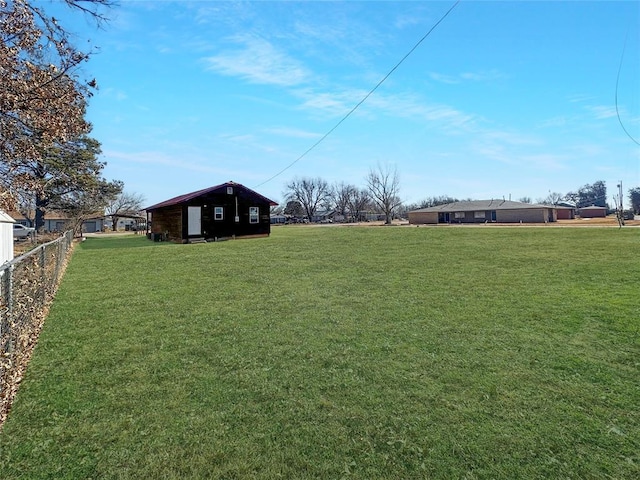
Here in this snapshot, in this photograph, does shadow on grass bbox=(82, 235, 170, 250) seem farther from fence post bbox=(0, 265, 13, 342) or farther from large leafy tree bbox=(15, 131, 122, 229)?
fence post bbox=(0, 265, 13, 342)

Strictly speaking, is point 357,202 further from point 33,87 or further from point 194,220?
point 33,87

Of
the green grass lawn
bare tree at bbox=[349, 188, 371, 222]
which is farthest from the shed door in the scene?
bare tree at bbox=[349, 188, 371, 222]

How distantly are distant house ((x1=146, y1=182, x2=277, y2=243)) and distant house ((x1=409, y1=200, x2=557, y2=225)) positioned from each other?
3774 centimetres

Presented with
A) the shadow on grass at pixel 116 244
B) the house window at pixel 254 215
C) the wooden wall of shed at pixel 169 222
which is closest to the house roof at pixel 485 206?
the house window at pixel 254 215

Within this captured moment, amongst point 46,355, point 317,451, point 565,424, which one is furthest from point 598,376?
point 46,355

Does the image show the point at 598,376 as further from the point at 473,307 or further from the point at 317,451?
the point at 317,451

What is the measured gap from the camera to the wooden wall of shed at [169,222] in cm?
2142

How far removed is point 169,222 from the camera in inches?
904

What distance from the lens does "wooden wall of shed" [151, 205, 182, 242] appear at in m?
21.4

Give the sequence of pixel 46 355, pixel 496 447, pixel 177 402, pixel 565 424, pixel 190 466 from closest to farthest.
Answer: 1. pixel 190 466
2. pixel 496 447
3. pixel 565 424
4. pixel 177 402
5. pixel 46 355

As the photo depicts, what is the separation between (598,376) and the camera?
3725mm

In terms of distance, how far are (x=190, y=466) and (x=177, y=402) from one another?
35.7 inches

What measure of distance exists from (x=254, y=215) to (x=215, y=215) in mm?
2838

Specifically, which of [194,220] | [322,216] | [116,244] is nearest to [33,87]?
[194,220]
